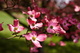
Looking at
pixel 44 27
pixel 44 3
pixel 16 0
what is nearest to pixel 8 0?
pixel 16 0

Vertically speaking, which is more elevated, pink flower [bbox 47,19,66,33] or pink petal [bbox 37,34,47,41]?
pink flower [bbox 47,19,66,33]

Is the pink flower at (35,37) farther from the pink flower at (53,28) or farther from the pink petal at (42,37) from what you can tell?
the pink flower at (53,28)

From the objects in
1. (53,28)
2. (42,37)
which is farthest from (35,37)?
(53,28)

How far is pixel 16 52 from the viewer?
5355 mm

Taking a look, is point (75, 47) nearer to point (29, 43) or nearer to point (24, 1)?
point (24, 1)

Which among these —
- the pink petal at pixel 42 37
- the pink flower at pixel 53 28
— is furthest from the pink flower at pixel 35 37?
the pink flower at pixel 53 28

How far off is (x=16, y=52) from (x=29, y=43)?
3.49 metres

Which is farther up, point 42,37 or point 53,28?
point 53,28

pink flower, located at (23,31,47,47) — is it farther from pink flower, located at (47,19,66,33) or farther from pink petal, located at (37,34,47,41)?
pink flower, located at (47,19,66,33)

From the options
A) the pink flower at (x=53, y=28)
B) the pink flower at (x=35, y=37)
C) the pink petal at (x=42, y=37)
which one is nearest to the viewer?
the pink flower at (x=35, y=37)

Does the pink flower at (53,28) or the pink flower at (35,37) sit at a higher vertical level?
the pink flower at (53,28)

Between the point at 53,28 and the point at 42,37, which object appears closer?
the point at 42,37

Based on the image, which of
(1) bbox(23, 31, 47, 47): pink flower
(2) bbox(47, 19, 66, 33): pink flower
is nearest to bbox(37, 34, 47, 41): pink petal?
(1) bbox(23, 31, 47, 47): pink flower

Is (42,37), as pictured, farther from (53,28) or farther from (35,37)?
(53,28)
